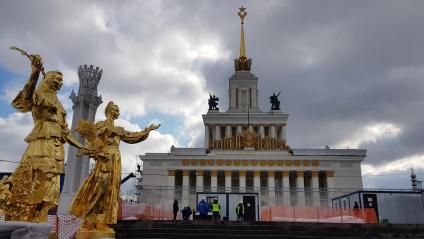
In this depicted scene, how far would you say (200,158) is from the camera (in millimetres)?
37781

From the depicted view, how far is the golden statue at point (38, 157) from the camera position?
4.42 m

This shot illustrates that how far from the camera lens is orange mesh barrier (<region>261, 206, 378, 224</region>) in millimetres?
15892

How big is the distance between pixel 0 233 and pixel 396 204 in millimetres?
19221

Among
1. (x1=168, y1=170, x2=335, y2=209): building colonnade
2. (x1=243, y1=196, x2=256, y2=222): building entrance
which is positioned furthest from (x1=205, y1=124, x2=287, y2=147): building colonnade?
(x1=243, y1=196, x2=256, y2=222): building entrance

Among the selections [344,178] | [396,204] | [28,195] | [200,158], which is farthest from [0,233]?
[344,178]

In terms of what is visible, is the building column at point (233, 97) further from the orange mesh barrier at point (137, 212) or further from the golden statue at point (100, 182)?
the golden statue at point (100, 182)

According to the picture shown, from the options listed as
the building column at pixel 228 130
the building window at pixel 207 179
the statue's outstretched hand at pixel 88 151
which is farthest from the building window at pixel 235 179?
the statue's outstretched hand at pixel 88 151

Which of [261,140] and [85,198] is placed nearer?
[85,198]

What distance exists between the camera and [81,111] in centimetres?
1566

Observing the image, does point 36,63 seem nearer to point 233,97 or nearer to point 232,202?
point 232,202

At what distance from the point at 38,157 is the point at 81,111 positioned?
1161 centimetres

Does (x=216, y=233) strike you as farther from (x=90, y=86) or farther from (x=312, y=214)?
(x=90, y=86)

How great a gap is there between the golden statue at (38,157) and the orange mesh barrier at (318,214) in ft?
43.4


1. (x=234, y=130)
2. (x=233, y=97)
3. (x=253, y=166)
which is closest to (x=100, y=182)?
(x=253, y=166)
